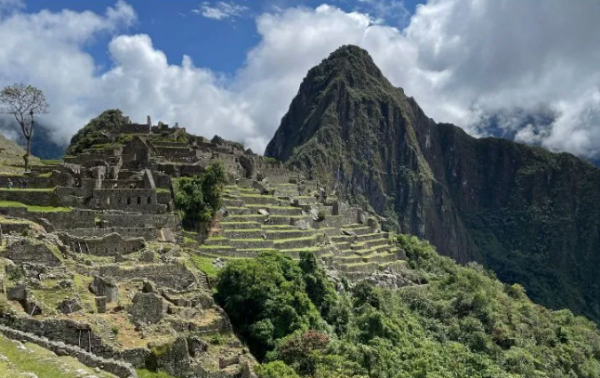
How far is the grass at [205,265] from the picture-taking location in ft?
93.7

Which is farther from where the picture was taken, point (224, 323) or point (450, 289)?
point (450, 289)

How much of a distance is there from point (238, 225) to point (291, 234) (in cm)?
589

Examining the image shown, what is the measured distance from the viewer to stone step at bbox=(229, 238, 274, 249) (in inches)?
1379

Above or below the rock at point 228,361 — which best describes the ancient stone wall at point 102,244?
above

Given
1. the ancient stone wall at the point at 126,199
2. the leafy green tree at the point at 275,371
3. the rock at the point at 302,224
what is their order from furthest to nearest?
1. the rock at the point at 302,224
2. the ancient stone wall at the point at 126,199
3. the leafy green tree at the point at 275,371

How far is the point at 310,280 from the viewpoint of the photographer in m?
32.7

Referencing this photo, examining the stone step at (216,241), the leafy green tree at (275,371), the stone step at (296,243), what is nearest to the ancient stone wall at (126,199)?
the stone step at (216,241)

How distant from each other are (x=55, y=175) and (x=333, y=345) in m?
18.4

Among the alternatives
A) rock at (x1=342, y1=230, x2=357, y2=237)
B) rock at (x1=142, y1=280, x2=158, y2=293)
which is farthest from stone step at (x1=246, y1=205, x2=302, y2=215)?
rock at (x1=142, y1=280, x2=158, y2=293)

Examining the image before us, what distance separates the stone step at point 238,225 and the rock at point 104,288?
1531 cm

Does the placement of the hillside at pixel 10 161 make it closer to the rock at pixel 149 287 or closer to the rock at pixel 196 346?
the rock at pixel 149 287

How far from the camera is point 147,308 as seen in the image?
67.4 feet

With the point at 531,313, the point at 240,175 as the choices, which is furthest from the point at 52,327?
the point at 531,313

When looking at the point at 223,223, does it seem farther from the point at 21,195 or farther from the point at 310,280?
the point at 21,195
